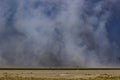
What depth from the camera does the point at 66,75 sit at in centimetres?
4338

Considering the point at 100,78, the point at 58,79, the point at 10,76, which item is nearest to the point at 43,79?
the point at 58,79

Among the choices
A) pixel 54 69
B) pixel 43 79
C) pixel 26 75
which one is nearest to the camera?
pixel 43 79

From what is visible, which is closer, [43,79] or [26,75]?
[43,79]

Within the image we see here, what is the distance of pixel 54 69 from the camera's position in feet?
164

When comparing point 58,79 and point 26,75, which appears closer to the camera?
point 58,79

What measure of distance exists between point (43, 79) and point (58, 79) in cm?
189

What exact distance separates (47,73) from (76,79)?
19.4 ft

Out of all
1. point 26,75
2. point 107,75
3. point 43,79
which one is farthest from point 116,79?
point 26,75

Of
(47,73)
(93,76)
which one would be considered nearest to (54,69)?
(47,73)

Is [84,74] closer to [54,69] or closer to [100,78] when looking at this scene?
[100,78]

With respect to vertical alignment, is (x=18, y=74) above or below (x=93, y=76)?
below

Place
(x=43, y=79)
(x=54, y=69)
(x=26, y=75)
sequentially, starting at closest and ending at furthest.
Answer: (x=43, y=79), (x=26, y=75), (x=54, y=69)

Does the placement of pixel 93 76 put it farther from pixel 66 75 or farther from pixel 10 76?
pixel 10 76

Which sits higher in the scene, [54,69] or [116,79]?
[116,79]
